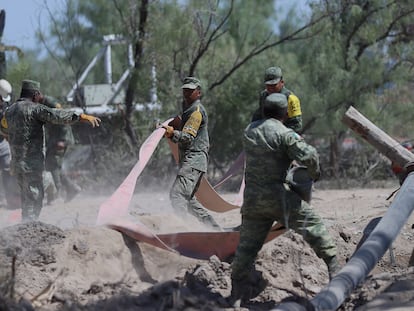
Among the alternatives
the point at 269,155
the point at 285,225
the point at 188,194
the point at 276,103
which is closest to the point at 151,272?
the point at 188,194

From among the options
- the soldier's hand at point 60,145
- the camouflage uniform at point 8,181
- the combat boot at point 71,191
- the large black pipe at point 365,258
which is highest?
the large black pipe at point 365,258

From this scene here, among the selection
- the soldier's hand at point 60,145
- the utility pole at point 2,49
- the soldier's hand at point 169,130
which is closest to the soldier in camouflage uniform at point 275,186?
the soldier's hand at point 169,130

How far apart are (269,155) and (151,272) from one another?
1804mm

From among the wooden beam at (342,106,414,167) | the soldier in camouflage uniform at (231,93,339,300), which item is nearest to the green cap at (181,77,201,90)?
the wooden beam at (342,106,414,167)

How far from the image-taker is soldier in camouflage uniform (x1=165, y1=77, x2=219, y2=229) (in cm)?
751

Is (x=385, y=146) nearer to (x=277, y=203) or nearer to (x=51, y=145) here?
(x=277, y=203)

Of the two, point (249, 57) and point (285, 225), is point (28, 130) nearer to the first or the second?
point (285, 225)

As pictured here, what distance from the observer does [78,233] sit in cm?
686

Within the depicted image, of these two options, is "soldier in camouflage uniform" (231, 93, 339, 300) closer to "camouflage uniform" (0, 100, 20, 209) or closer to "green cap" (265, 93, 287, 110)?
"green cap" (265, 93, 287, 110)

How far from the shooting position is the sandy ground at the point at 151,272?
212 inches

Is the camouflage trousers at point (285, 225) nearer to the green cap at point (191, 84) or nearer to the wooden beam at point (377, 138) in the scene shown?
the wooden beam at point (377, 138)

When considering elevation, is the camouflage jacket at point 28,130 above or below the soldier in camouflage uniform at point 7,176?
above

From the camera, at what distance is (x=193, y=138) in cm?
755

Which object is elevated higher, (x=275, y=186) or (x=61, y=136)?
(x=275, y=186)
